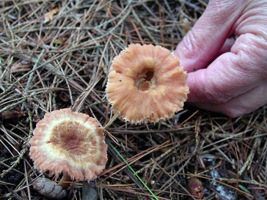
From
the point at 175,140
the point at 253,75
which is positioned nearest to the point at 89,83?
the point at 175,140

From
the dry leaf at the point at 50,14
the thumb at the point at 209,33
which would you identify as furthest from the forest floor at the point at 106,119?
the thumb at the point at 209,33

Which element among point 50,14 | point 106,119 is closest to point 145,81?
point 106,119

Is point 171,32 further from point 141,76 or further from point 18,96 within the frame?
point 18,96

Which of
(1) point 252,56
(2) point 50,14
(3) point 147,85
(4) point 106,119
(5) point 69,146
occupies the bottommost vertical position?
(4) point 106,119

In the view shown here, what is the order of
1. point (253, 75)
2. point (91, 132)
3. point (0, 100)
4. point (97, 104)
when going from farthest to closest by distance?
point (97, 104) < point (0, 100) < point (253, 75) < point (91, 132)

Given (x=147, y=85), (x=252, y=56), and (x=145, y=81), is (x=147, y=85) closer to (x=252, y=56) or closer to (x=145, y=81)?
(x=145, y=81)

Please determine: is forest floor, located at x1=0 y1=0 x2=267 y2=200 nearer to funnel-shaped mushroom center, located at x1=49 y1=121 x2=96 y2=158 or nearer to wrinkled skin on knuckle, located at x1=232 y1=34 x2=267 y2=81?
funnel-shaped mushroom center, located at x1=49 y1=121 x2=96 y2=158
